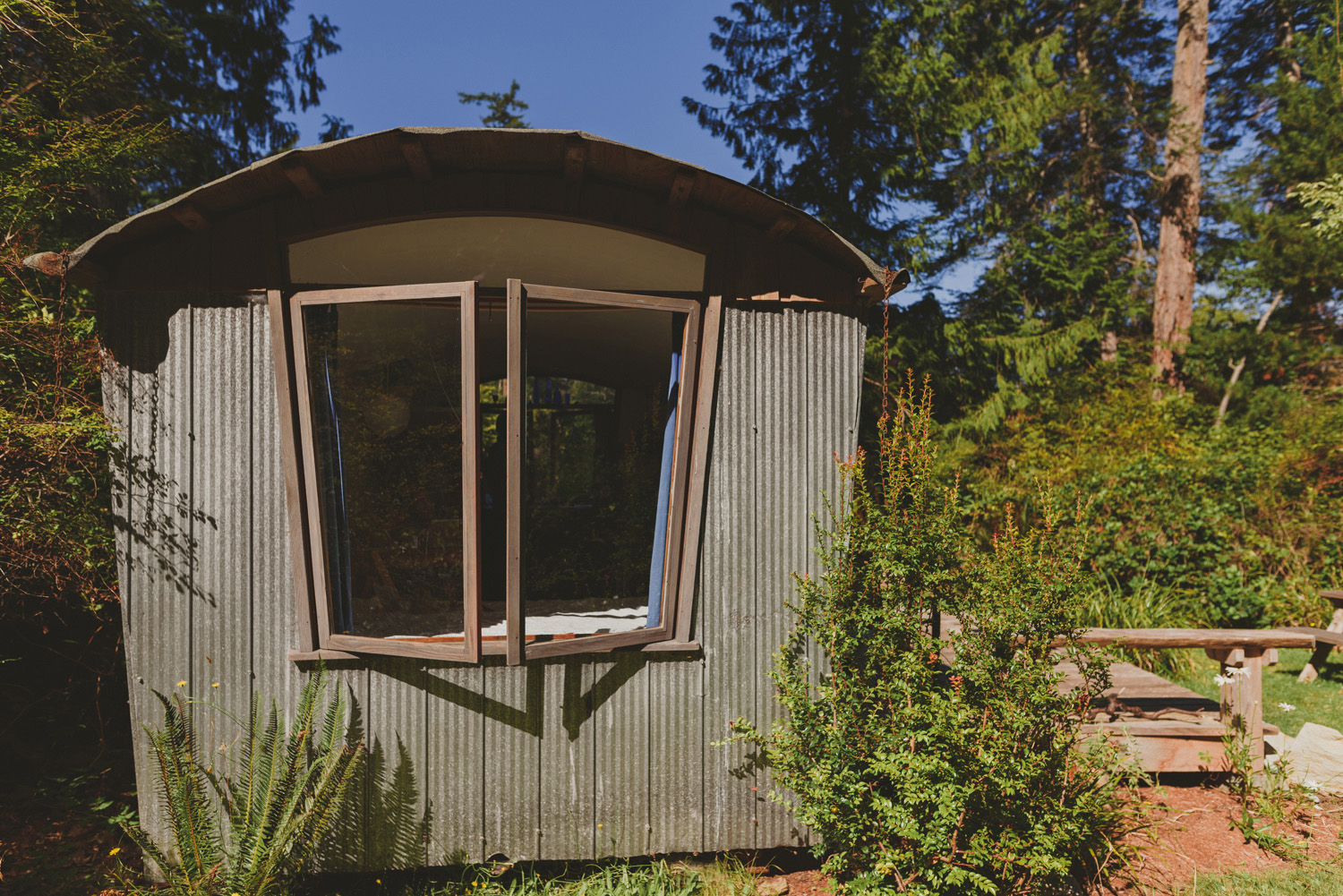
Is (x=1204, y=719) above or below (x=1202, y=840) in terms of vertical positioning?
above

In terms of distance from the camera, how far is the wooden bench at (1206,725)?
13.1 ft

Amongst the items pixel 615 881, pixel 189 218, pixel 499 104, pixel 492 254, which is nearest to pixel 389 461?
pixel 492 254

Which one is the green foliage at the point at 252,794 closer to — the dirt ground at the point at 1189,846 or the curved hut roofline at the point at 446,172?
the curved hut roofline at the point at 446,172

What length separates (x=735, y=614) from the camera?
3.25 meters

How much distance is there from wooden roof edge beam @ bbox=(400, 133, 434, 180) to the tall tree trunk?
38.4ft

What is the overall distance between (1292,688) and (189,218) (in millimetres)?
8298

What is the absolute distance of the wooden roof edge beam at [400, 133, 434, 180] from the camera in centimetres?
274

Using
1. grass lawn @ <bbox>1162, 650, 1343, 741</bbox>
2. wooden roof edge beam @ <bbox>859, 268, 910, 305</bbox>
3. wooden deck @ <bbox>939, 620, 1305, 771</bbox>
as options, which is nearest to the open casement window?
wooden roof edge beam @ <bbox>859, 268, 910, 305</bbox>

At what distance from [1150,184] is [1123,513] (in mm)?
10236

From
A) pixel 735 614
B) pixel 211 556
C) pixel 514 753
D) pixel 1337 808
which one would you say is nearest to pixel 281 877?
pixel 514 753

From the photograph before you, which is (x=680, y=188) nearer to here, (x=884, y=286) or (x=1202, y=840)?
(x=884, y=286)

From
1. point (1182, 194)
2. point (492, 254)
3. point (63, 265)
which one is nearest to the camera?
point (63, 265)

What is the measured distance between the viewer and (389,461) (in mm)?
5062

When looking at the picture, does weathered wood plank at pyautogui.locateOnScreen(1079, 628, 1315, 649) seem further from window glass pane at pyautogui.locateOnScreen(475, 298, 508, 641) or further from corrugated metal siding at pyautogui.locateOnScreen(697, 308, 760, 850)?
window glass pane at pyautogui.locateOnScreen(475, 298, 508, 641)
